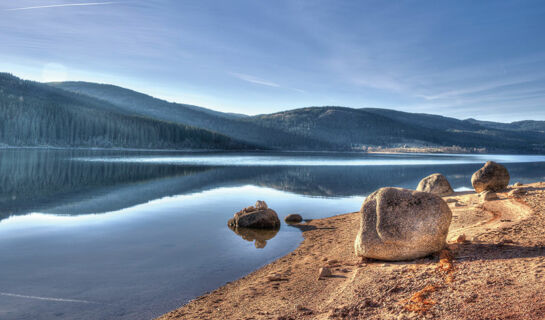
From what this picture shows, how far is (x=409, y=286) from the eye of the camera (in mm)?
6289

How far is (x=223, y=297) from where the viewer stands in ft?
24.6

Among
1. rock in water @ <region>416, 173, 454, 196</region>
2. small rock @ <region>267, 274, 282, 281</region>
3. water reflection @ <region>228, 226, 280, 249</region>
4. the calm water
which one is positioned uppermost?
rock in water @ <region>416, 173, 454, 196</region>

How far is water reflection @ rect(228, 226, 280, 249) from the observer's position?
12.6 m

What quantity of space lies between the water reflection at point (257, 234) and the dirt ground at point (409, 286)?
220cm

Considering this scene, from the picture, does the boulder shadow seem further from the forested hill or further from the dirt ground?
the forested hill

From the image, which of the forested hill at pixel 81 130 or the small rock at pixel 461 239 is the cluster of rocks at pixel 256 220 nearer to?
the small rock at pixel 461 239

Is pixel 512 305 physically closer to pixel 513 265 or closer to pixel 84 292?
pixel 513 265

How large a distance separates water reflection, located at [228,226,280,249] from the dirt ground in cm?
220

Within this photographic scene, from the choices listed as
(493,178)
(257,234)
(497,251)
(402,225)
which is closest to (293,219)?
(257,234)

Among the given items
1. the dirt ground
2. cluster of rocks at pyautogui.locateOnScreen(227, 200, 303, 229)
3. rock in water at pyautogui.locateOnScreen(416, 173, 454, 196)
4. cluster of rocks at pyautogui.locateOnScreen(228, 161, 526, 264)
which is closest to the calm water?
cluster of rocks at pyautogui.locateOnScreen(227, 200, 303, 229)

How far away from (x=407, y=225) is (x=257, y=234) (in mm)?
6950

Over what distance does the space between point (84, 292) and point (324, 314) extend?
5654mm

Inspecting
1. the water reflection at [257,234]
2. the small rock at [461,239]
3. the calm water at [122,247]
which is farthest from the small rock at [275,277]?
the small rock at [461,239]

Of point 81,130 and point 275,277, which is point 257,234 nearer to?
point 275,277
